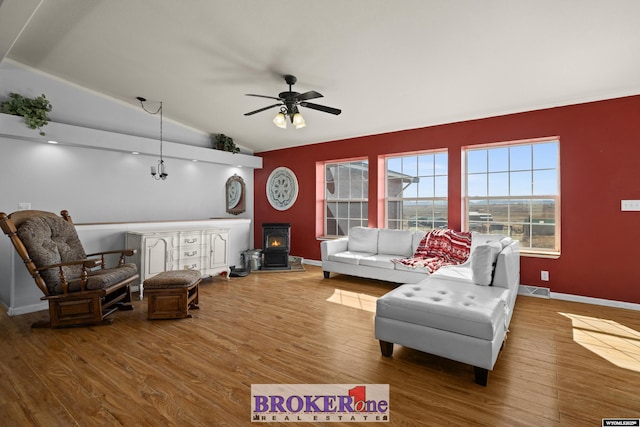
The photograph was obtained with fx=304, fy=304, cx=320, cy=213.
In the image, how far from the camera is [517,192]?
437 centimetres

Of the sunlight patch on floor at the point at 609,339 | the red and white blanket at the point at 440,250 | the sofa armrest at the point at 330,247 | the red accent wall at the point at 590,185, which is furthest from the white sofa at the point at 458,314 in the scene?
the sofa armrest at the point at 330,247

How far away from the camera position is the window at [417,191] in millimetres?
5008

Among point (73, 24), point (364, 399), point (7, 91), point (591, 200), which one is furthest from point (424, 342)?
point (7, 91)

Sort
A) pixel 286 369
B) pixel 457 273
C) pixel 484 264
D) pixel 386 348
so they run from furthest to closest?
pixel 457 273, pixel 484 264, pixel 386 348, pixel 286 369

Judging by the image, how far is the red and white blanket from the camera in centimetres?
423

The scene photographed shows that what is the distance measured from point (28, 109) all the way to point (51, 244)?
1.87 m

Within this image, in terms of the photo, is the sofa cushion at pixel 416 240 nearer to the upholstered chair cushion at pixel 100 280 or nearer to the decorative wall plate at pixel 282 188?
the decorative wall plate at pixel 282 188

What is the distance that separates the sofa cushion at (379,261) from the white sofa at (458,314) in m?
1.26

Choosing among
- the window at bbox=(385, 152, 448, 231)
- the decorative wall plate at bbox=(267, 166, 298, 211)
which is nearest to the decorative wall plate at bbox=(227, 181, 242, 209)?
the decorative wall plate at bbox=(267, 166, 298, 211)

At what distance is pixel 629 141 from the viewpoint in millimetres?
3562

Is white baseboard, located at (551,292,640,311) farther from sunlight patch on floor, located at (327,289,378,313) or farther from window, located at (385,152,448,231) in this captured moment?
sunlight patch on floor, located at (327,289,378,313)

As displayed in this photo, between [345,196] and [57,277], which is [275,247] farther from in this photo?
[57,277]

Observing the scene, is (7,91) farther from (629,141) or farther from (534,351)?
(629,141)

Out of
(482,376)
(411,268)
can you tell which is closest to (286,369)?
(482,376)
